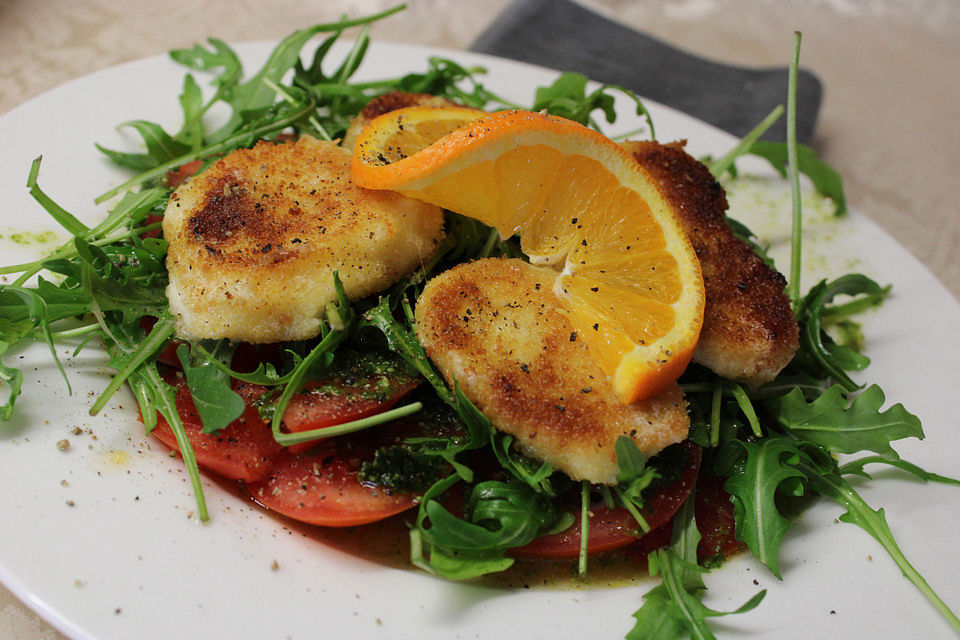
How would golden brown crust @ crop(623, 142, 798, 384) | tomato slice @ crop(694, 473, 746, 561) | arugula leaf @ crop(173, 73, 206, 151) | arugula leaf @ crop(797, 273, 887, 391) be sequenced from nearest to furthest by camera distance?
tomato slice @ crop(694, 473, 746, 561) < golden brown crust @ crop(623, 142, 798, 384) < arugula leaf @ crop(797, 273, 887, 391) < arugula leaf @ crop(173, 73, 206, 151)

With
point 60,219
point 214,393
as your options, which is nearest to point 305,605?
point 214,393

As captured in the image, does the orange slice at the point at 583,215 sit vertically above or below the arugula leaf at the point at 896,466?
above

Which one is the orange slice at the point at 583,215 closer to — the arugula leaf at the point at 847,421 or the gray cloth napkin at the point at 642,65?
the arugula leaf at the point at 847,421

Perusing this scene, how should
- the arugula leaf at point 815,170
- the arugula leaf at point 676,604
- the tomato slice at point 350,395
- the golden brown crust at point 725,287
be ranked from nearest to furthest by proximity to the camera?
the arugula leaf at point 676,604
the tomato slice at point 350,395
the golden brown crust at point 725,287
the arugula leaf at point 815,170

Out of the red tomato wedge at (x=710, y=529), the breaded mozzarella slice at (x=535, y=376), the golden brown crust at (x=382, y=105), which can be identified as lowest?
the red tomato wedge at (x=710, y=529)

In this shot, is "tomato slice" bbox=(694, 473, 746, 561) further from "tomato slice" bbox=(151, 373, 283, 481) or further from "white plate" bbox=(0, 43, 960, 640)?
"tomato slice" bbox=(151, 373, 283, 481)

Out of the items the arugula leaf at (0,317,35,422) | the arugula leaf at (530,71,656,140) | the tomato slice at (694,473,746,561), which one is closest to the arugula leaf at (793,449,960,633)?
the tomato slice at (694,473,746,561)

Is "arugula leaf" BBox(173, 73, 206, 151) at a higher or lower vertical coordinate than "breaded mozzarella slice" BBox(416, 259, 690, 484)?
higher

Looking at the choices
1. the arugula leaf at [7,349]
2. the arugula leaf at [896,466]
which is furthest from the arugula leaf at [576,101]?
the arugula leaf at [7,349]
